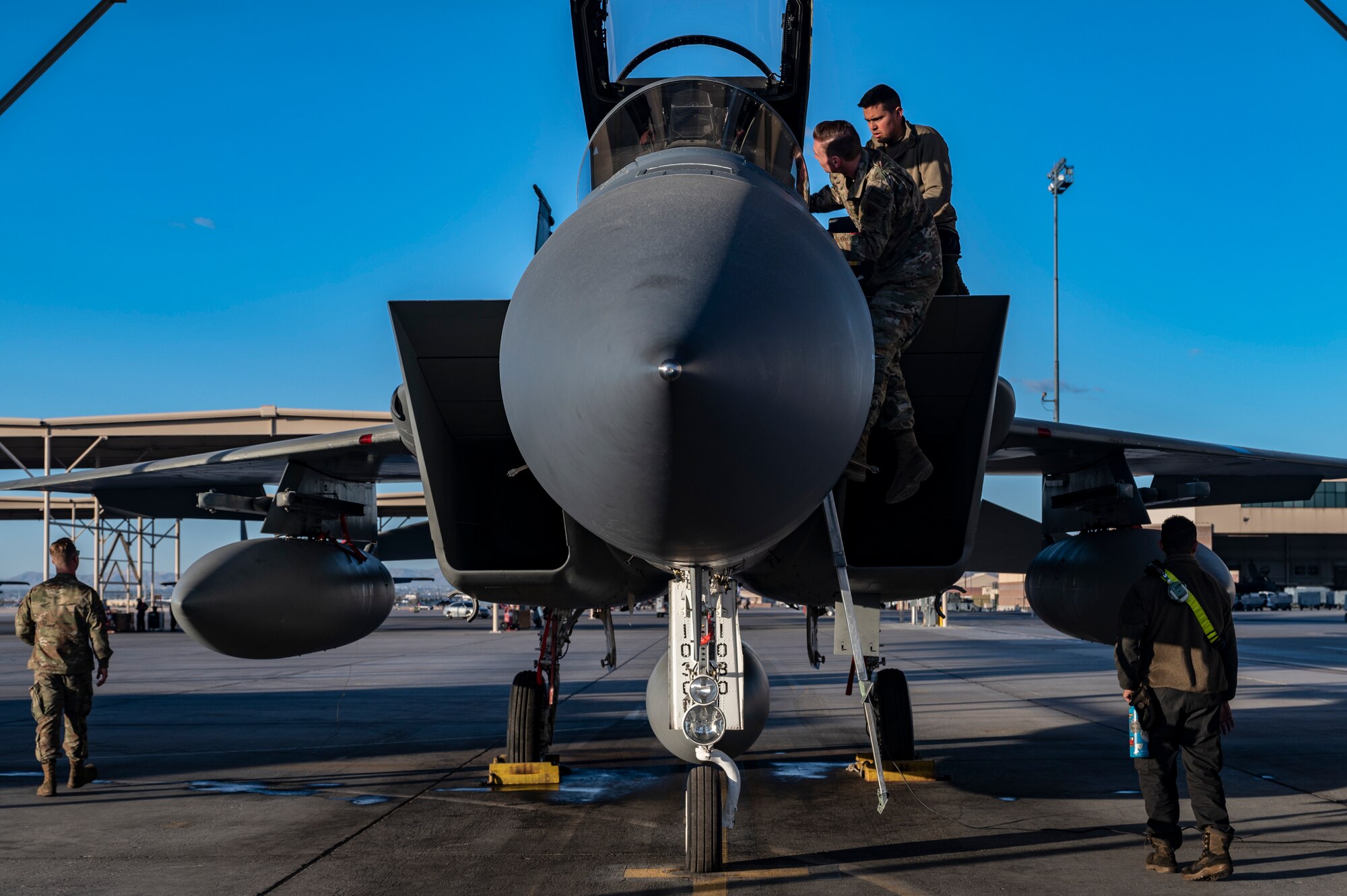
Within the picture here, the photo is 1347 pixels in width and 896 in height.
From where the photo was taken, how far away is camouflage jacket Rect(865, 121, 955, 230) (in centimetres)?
511

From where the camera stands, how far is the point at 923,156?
203 inches

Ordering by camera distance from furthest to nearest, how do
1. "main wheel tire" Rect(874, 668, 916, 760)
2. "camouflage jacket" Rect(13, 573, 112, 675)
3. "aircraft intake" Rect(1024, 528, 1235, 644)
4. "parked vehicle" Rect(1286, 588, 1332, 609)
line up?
"parked vehicle" Rect(1286, 588, 1332, 609)
"main wheel tire" Rect(874, 668, 916, 760)
"aircraft intake" Rect(1024, 528, 1235, 644)
"camouflage jacket" Rect(13, 573, 112, 675)

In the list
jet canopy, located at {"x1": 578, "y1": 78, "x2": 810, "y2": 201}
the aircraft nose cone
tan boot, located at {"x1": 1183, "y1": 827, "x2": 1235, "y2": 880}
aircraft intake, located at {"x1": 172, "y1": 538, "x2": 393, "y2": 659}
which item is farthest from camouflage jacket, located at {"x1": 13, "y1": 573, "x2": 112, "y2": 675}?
tan boot, located at {"x1": 1183, "y1": 827, "x2": 1235, "y2": 880}

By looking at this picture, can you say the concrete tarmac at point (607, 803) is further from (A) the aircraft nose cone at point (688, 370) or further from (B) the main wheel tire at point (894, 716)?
(A) the aircraft nose cone at point (688, 370)

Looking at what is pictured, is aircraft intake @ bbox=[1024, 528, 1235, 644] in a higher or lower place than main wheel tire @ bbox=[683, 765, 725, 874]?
higher

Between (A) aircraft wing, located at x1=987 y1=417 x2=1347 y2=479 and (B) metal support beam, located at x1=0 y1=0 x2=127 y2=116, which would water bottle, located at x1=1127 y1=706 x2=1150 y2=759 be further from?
(B) metal support beam, located at x1=0 y1=0 x2=127 y2=116

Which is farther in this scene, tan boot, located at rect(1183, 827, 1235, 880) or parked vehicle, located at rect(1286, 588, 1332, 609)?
parked vehicle, located at rect(1286, 588, 1332, 609)

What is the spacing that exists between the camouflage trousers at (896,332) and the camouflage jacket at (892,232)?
0.04 meters

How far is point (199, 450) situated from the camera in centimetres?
2520

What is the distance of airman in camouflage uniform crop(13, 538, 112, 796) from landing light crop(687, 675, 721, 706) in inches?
165

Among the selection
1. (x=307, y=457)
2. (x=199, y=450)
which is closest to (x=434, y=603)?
(x=199, y=450)

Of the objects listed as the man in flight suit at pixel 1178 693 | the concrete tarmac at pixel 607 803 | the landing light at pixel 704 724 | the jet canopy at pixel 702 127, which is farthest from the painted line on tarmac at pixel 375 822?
the man in flight suit at pixel 1178 693

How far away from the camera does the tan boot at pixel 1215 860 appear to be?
4.43 meters

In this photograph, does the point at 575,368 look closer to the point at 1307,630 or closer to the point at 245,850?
the point at 245,850
